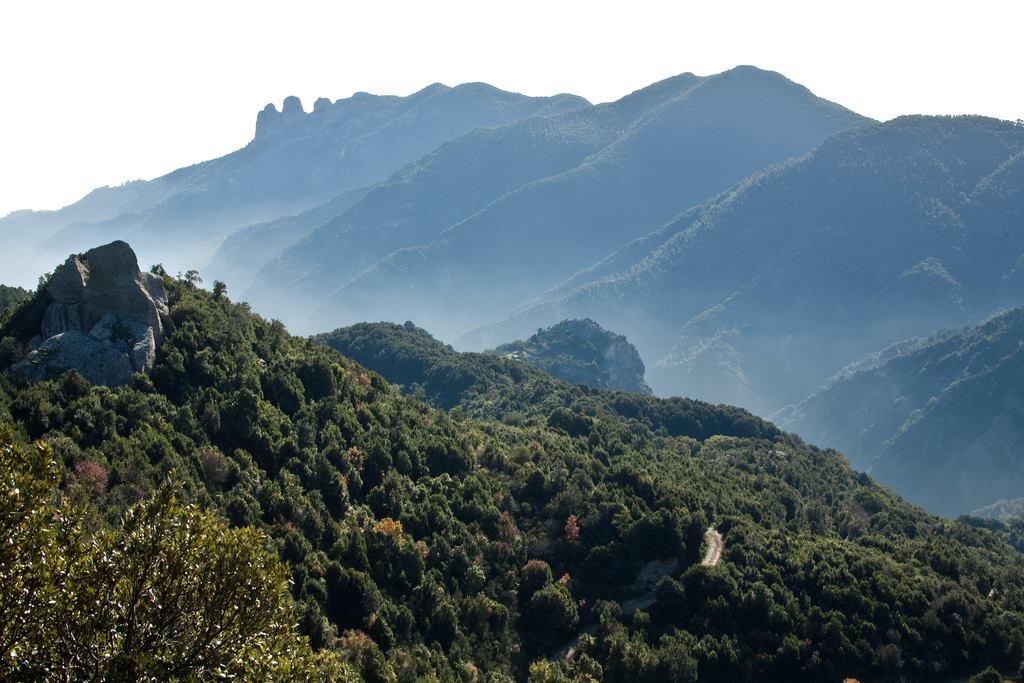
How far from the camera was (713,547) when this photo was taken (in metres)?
68.8

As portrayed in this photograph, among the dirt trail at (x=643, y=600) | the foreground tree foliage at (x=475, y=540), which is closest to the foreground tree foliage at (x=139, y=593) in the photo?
the foreground tree foliage at (x=475, y=540)

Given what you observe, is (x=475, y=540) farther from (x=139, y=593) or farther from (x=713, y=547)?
(x=139, y=593)

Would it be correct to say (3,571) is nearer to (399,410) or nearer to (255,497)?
(255,497)

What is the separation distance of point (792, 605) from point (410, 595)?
27.9 metres

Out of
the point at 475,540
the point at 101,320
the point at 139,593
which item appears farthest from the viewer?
the point at 475,540

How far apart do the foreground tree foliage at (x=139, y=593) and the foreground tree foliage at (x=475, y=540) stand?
1202 cm

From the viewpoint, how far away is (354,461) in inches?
2534

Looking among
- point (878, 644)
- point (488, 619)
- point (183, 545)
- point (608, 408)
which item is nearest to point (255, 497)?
point (488, 619)

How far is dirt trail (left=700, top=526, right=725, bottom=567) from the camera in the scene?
6612 cm

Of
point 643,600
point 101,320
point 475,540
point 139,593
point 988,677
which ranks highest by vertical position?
point 101,320

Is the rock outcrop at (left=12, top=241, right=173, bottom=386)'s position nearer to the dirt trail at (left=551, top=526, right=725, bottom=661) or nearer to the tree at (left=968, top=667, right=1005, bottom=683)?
the dirt trail at (left=551, top=526, right=725, bottom=661)

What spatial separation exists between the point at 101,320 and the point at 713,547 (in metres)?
50.2

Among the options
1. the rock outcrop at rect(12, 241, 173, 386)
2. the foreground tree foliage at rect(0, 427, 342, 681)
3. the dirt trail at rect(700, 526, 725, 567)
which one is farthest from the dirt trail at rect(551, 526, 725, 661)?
the foreground tree foliage at rect(0, 427, 342, 681)

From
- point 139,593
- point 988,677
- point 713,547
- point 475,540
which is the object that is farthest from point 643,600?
point 139,593
